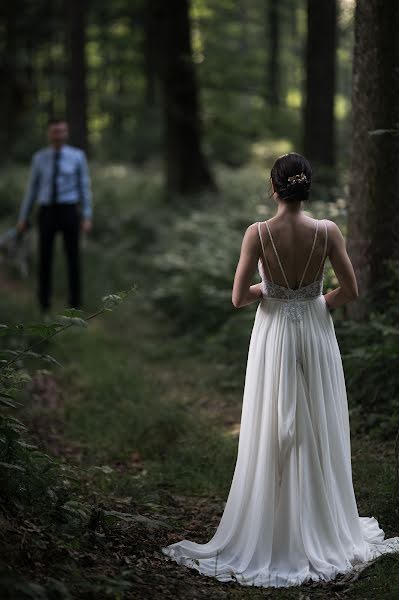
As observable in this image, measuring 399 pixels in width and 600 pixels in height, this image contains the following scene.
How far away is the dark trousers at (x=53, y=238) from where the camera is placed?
1114 centimetres

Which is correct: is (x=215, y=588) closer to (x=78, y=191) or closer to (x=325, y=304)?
(x=325, y=304)

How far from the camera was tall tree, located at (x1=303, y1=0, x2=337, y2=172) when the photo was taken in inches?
551

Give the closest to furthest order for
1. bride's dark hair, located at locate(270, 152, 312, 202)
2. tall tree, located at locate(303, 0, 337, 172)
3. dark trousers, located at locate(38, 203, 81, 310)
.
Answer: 1. bride's dark hair, located at locate(270, 152, 312, 202)
2. dark trousers, located at locate(38, 203, 81, 310)
3. tall tree, located at locate(303, 0, 337, 172)

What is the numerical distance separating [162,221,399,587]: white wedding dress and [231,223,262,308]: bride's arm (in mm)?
79

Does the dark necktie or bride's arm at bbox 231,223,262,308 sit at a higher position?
the dark necktie

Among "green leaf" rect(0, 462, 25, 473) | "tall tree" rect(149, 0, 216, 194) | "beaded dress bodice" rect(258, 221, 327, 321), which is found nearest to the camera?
"green leaf" rect(0, 462, 25, 473)

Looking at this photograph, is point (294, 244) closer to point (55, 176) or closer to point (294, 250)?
point (294, 250)

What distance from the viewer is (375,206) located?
7098 millimetres

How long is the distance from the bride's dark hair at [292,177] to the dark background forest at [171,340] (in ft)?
0.35

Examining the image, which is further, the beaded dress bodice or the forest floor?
the beaded dress bodice

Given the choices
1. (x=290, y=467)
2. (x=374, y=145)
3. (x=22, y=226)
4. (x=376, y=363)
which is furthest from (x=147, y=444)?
(x=22, y=226)

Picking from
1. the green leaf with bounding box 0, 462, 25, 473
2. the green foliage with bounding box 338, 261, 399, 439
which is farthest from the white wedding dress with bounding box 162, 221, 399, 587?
the green foliage with bounding box 338, 261, 399, 439

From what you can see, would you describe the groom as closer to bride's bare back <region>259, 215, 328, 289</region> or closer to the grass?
the grass

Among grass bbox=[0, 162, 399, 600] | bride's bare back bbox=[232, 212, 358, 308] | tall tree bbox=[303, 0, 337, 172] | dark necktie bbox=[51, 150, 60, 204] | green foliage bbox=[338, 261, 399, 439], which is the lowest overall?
grass bbox=[0, 162, 399, 600]
